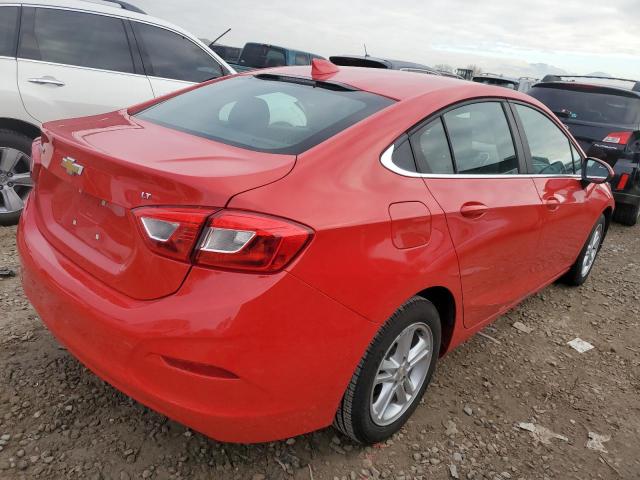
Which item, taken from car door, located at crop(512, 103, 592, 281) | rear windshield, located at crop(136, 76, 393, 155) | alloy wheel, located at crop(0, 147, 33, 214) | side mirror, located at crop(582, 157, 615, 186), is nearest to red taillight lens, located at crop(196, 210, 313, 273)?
rear windshield, located at crop(136, 76, 393, 155)

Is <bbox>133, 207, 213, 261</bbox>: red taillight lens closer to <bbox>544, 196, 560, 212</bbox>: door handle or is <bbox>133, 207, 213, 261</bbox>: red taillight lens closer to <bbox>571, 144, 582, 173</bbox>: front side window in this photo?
<bbox>544, 196, 560, 212</bbox>: door handle

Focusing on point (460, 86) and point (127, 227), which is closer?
point (127, 227)

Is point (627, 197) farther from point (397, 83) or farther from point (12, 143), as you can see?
point (12, 143)

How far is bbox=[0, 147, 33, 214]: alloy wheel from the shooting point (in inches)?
155

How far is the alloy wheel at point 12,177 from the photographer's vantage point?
12.9 ft

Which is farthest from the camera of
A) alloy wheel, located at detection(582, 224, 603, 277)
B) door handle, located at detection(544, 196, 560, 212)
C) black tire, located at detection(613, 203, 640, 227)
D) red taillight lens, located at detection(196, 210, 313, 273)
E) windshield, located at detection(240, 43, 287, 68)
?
windshield, located at detection(240, 43, 287, 68)

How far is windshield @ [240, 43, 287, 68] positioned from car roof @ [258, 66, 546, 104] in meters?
9.44

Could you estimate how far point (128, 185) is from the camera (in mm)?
1649

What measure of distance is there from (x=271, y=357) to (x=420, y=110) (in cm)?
121

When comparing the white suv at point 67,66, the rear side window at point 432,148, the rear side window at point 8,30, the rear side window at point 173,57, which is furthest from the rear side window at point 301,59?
the rear side window at point 432,148

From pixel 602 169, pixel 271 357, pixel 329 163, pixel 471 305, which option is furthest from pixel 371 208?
→ pixel 602 169

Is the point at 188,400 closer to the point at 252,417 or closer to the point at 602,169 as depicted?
the point at 252,417

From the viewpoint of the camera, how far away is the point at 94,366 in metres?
1.76

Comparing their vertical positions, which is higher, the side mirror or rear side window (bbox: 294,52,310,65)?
rear side window (bbox: 294,52,310,65)
